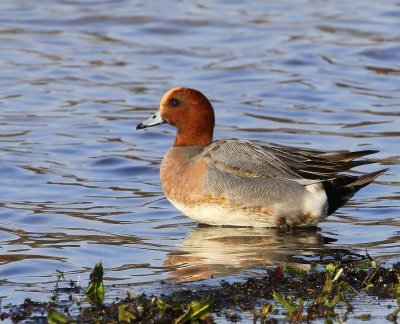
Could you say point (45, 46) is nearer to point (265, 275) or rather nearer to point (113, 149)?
point (113, 149)

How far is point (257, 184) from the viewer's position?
8117mm

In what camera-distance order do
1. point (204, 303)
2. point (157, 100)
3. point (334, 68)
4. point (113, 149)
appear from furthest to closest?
point (334, 68) < point (157, 100) < point (113, 149) < point (204, 303)

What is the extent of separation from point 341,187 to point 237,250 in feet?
3.75

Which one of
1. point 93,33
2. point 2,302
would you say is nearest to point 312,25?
point 93,33

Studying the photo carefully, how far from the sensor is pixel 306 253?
7.33 meters

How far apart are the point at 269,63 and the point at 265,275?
850 cm

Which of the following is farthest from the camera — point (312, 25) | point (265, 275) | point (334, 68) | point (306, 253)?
point (312, 25)

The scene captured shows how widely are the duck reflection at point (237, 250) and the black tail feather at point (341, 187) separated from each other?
0.25 metres

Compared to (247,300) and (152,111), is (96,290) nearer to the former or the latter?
(247,300)

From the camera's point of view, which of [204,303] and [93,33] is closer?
[204,303]

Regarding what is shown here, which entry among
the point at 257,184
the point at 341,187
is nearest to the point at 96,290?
the point at 257,184

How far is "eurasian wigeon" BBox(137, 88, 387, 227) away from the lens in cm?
806

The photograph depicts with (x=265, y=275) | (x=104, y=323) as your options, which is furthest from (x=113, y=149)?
(x=104, y=323)

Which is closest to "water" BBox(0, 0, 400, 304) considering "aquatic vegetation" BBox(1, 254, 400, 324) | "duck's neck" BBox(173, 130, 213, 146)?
"aquatic vegetation" BBox(1, 254, 400, 324)
